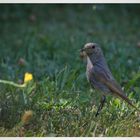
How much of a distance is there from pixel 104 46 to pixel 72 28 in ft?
3.18

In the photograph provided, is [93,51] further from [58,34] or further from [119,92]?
[58,34]

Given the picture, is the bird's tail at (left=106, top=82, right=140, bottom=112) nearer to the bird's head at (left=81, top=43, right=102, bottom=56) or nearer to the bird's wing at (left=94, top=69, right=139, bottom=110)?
the bird's wing at (left=94, top=69, right=139, bottom=110)

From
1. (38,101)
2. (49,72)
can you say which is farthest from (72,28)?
(38,101)

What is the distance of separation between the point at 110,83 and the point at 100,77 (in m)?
0.08

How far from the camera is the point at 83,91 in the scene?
18.3 feet

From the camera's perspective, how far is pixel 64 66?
20.4ft

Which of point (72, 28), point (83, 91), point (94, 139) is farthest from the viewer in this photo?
point (72, 28)

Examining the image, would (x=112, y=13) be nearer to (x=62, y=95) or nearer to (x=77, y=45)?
(x=77, y=45)

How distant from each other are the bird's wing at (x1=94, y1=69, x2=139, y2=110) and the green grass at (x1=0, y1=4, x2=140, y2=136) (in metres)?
0.17

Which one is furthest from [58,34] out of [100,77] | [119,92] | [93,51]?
[119,92]

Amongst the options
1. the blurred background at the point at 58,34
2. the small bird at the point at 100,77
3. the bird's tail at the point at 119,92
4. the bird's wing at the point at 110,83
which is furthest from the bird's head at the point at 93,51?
the blurred background at the point at 58,34

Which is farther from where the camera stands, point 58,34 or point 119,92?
point 58,34

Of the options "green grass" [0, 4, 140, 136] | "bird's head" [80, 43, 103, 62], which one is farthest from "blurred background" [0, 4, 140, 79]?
"bird's head" [80, 43, 103, 62]

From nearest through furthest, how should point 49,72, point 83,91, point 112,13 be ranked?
point 83,91 → point 49,72 → point 112,13
